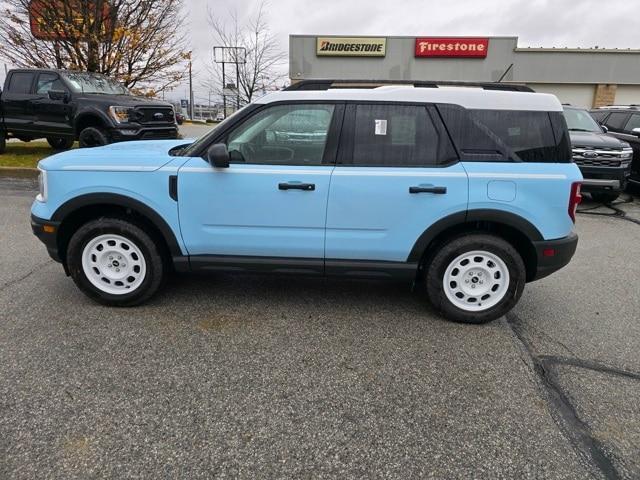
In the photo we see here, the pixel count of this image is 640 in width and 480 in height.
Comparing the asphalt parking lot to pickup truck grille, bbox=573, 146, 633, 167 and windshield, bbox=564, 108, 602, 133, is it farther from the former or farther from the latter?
windshield, bbox=564, 108, 602, 133

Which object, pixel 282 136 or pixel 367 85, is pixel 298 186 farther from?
pixel 367 85

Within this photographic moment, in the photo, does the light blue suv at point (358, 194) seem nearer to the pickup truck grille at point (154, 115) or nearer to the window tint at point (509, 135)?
the window tint at point (509, 135)

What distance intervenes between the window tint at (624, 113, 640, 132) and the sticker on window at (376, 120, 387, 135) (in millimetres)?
9879

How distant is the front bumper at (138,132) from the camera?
9305mm

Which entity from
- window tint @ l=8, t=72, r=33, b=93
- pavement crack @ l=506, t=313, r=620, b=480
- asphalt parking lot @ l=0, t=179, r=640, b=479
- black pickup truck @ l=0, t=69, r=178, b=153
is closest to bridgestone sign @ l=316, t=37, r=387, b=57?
black pickup truck @ l=0, t=69, r=178, b=153

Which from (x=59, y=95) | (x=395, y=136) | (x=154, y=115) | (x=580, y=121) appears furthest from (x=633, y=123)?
(x=59, y=95)

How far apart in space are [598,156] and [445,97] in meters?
6.50

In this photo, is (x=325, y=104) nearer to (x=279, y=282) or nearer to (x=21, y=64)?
(x=279, y=282)

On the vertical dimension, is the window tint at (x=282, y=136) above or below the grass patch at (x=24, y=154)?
above

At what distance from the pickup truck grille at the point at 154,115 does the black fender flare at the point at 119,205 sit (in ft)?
22.2

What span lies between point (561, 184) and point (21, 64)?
48.8ft

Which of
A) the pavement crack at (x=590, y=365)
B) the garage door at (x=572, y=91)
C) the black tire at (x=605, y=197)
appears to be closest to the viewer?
the pavement crack at (x=590, y=365)

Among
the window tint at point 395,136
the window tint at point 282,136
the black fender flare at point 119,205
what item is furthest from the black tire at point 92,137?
the window tint at point 395,136

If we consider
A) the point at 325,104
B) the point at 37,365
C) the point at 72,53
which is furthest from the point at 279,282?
the point at 72,53
